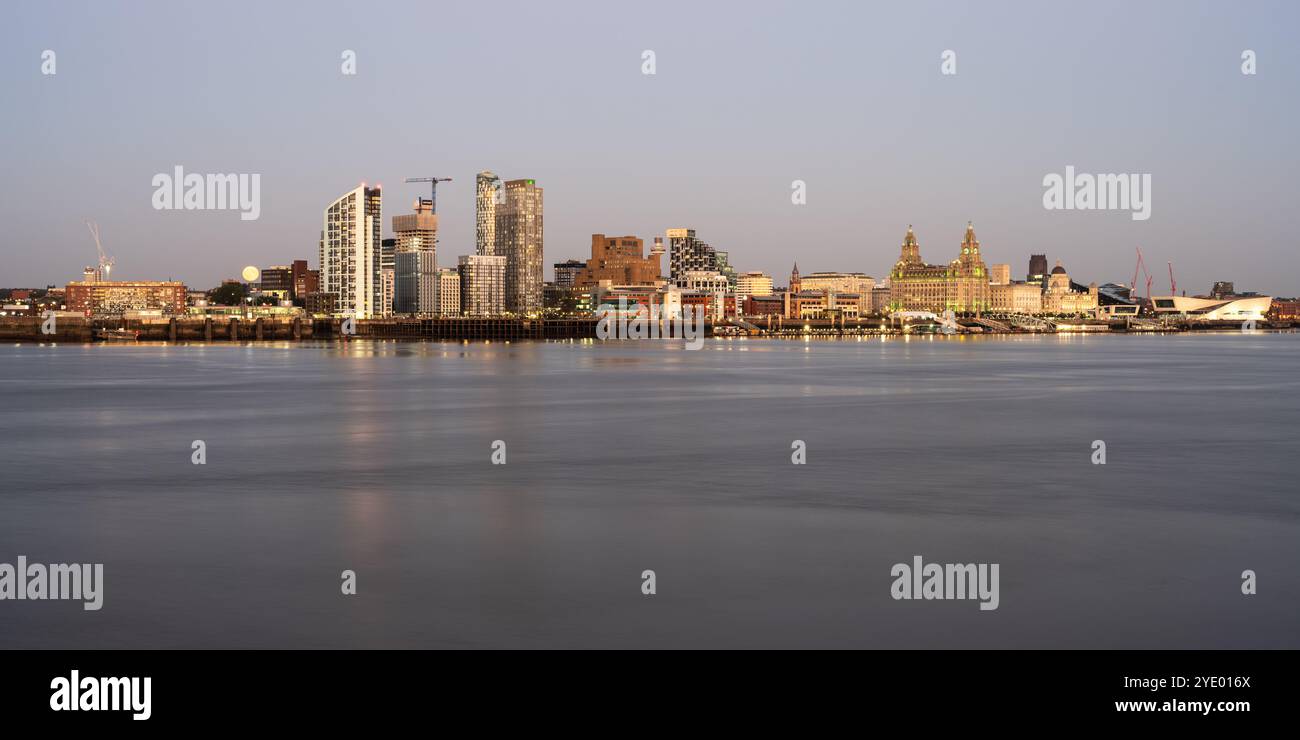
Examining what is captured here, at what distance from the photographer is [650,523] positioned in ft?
71.4

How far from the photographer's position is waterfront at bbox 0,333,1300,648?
1455 centimetres

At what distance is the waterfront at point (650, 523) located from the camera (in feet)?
→ 47.8

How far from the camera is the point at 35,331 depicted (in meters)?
195

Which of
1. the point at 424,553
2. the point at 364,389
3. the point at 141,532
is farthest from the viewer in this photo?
the point at 364,389
